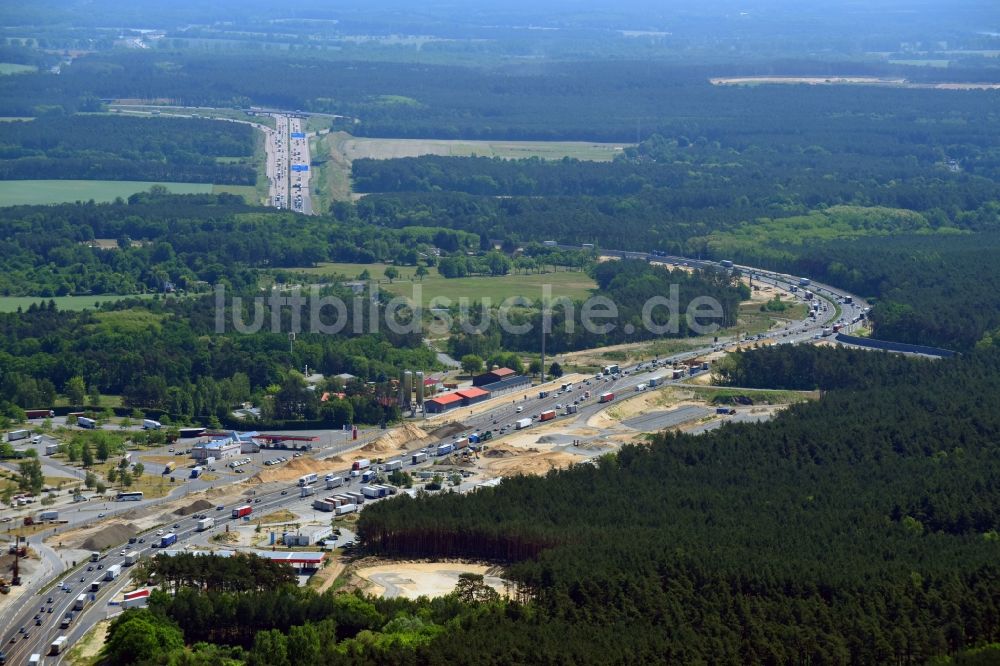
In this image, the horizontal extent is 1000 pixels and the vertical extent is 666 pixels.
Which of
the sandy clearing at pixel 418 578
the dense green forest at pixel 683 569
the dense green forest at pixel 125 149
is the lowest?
the dense green forest at pixel 125 149

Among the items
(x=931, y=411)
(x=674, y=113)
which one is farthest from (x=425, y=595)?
(x=674, y=113)

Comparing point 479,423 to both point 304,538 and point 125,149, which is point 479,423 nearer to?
point 304,538

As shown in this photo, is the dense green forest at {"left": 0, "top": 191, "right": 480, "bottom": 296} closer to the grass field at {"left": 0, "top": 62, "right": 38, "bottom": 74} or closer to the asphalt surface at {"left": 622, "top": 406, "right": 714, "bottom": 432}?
the asphalt surface at {"left": 622, "top": 406, "right": 714, "bottom": 432}

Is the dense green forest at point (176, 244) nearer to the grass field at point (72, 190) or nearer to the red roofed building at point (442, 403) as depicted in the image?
the grass field at point (72, 190)

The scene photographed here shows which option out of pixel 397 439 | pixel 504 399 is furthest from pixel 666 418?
pixel 397 439

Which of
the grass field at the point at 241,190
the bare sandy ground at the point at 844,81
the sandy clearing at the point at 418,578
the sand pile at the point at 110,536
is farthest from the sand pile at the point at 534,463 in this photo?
the bare sandy ground at the point at 844,81

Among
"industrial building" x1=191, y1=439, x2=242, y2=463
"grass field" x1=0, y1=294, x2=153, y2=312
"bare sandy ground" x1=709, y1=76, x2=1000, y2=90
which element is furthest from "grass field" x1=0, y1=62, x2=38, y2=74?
"industrial building" x1=191, y1=439, x2=242, y2=463
